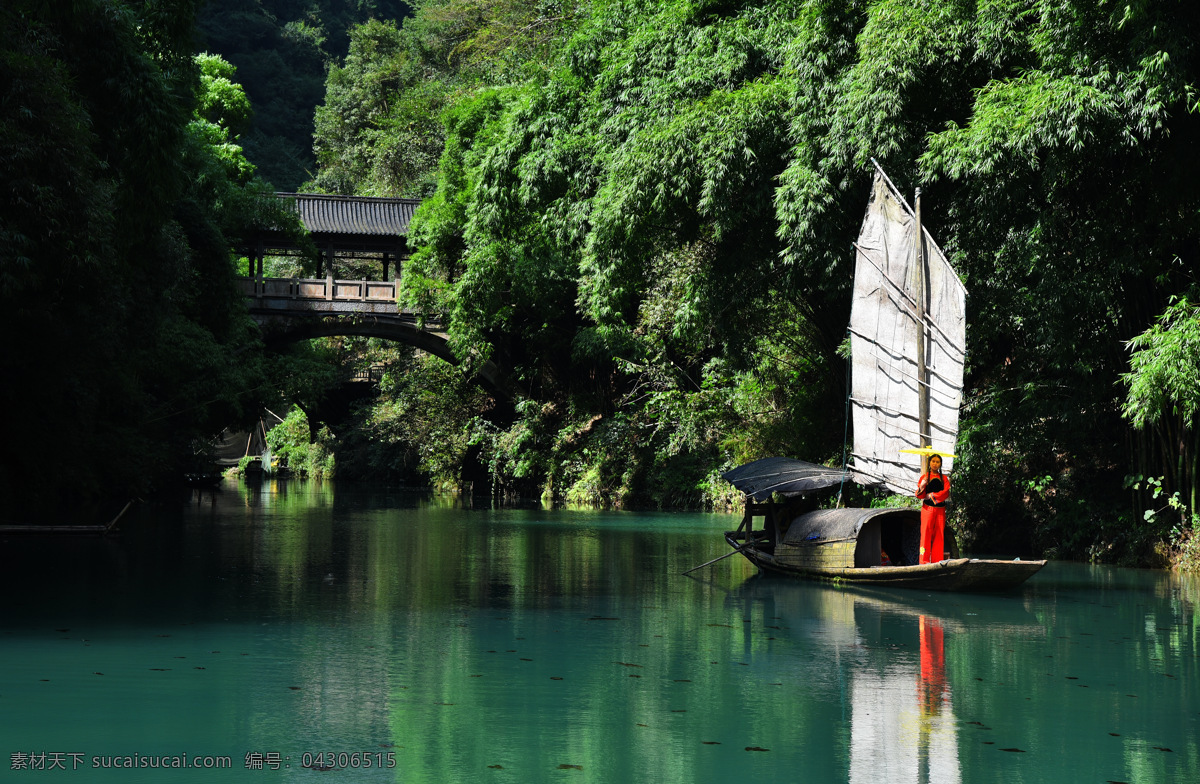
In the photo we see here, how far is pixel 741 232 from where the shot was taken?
1584cm

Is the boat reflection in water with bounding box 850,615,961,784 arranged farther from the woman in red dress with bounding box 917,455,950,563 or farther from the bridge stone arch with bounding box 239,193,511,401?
the bridge stone arch with bounding box 239,193,511,401

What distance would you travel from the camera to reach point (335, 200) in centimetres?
3297

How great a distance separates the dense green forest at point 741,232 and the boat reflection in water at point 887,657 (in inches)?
117

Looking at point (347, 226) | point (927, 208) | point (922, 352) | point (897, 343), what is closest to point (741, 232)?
point (927, 208)

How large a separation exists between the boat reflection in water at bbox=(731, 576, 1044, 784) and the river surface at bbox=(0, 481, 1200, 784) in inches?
1.0

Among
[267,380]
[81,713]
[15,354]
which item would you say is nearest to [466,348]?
[267,380]

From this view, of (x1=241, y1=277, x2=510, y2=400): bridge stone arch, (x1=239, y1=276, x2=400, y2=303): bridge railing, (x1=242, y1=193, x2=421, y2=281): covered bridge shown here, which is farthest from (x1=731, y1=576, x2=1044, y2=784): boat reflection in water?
(x1=242, y1=193, x2=421, y2=281): covered bridge

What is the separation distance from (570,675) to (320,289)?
25536 mm

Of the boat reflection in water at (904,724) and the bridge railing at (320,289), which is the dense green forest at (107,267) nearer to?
the bridge railing at (320,289)

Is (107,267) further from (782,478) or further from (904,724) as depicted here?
(904,724)

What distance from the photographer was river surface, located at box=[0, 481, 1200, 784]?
482 centimetres

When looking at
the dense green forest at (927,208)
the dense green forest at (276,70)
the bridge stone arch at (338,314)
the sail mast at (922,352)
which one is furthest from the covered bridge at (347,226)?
the sail mast at (922,352)

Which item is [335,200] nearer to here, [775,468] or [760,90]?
[760,90]

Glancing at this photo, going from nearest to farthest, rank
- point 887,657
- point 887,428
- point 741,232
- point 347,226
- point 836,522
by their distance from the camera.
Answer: point 887,657, point 836,522, point 887,428, point 741,232, point 347,226
